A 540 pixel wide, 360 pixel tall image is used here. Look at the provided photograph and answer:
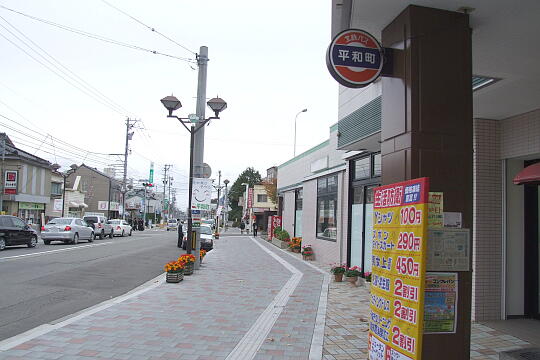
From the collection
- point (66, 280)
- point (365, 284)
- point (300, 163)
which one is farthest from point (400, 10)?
point (300, 163)

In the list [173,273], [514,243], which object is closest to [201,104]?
[173,273]

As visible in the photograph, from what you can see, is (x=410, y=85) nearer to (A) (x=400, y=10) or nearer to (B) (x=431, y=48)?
(B) (x=431, y=48)

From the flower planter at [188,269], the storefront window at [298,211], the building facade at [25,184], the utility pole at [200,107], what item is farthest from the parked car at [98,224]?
the flower planter at [188,269]

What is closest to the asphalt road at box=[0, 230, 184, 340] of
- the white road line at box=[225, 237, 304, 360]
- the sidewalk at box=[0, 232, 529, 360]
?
the sidewalk at box=[0, 232, 529, 360]

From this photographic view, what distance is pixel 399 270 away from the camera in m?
3.72

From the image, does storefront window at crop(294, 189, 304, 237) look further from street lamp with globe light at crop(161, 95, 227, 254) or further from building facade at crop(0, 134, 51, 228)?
building facade at crop(0, 134, 51, 228)

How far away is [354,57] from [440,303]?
256 cm

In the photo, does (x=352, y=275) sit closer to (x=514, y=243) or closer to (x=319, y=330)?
(x=514, y=243)

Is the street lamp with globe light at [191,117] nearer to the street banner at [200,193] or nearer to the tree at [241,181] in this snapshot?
the street banner at [200,193]

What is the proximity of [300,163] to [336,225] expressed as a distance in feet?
33.7

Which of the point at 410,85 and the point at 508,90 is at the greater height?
the point at 508,90

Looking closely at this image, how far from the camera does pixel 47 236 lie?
23.7 m

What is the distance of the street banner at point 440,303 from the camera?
372cm

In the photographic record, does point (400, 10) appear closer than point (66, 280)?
Yes
